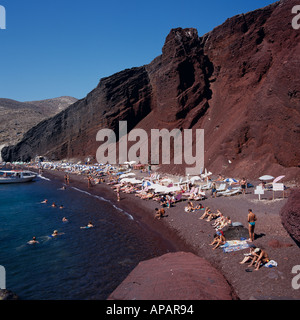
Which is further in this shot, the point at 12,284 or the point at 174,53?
the point at 174,53

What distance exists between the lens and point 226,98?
40.3m

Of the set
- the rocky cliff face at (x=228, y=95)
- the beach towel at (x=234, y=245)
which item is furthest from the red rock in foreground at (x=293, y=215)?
the rocky cliff face at (x=228, y=95)

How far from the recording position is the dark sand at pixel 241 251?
8.08 m

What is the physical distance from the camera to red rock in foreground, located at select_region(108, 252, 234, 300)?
7.54 meters

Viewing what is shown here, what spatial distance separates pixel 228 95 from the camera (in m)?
40.0

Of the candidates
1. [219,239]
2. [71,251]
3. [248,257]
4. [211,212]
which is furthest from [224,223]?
[71,251]

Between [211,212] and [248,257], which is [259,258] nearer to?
[248,257]

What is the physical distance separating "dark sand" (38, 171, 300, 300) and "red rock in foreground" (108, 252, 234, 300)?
732mm

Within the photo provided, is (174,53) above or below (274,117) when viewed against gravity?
above

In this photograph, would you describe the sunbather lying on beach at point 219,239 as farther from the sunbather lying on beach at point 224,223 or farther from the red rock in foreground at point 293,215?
the red rock in foreground at point 293,215

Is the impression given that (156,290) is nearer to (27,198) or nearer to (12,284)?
(12,284)

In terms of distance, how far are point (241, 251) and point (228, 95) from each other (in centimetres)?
3372
